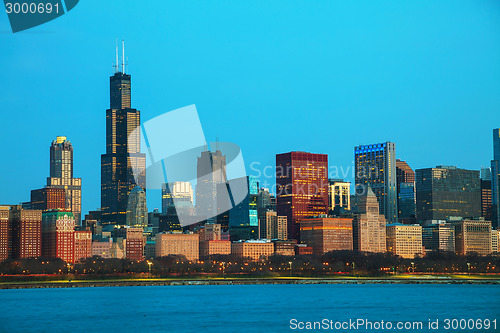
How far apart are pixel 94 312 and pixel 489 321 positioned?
3643 centimetres

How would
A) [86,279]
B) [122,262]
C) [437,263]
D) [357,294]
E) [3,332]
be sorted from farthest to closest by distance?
[437,263] < [122,262] < [86,279] < [357,294] < [3,332]

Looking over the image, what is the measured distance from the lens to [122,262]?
596 ft

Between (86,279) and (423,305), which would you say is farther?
(86,279)

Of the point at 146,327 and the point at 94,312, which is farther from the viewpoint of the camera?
the point at 94,312

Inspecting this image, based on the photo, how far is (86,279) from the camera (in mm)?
165500

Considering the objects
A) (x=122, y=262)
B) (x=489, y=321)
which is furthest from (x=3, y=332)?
(x=122, y=262)

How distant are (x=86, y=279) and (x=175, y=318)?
275 feet

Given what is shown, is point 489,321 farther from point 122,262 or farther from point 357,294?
point 122,262

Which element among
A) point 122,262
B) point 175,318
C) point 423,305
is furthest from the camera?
point 122,262

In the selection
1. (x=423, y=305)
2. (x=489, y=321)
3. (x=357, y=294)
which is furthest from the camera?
(x=357, y=294)

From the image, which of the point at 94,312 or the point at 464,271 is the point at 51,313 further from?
the point at 464,271

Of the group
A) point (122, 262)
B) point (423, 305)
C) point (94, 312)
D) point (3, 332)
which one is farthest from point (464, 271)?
point (3, 332)

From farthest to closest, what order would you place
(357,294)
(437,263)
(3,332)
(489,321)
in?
(437,263)
(357,294)
(489,321)
(3,332)

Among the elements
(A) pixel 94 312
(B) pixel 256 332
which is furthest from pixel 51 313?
(B) pixel 256 332
